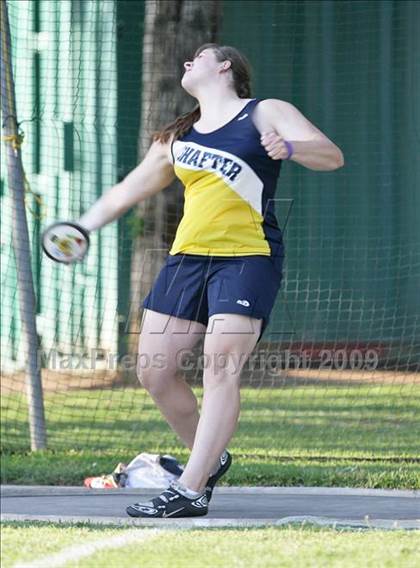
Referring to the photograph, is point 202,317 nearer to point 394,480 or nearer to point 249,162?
point 249,162

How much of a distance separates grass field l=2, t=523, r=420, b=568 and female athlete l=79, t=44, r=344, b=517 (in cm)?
50

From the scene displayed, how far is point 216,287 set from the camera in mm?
5484

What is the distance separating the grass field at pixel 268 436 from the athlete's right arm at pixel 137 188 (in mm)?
1859

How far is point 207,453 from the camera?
17.6ft

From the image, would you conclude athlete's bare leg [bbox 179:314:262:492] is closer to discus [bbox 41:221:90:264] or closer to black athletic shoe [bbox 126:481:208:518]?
black athletic shoe [bbox 126:481:208:518]

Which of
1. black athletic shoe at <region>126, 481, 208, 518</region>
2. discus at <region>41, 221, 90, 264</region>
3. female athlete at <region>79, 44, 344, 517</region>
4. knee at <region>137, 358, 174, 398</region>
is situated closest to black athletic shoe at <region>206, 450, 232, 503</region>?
female athlete at <region>79, 44, 344, 517</region>

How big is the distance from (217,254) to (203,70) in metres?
0.85

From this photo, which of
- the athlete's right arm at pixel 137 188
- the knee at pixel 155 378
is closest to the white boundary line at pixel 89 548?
the knee at pixel 155 378

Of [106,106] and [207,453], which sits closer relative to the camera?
[207,453]

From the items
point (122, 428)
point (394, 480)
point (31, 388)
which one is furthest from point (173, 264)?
point (122, 428)

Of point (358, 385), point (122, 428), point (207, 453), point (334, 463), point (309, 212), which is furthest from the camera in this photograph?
point (309, 212)

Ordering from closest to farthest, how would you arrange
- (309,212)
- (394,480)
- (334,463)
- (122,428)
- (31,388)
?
(394,480) < (334,463) < (31,388) < (122,428) < (309,212)

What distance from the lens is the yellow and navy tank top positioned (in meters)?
5.51

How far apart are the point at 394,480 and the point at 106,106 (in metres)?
6.30
